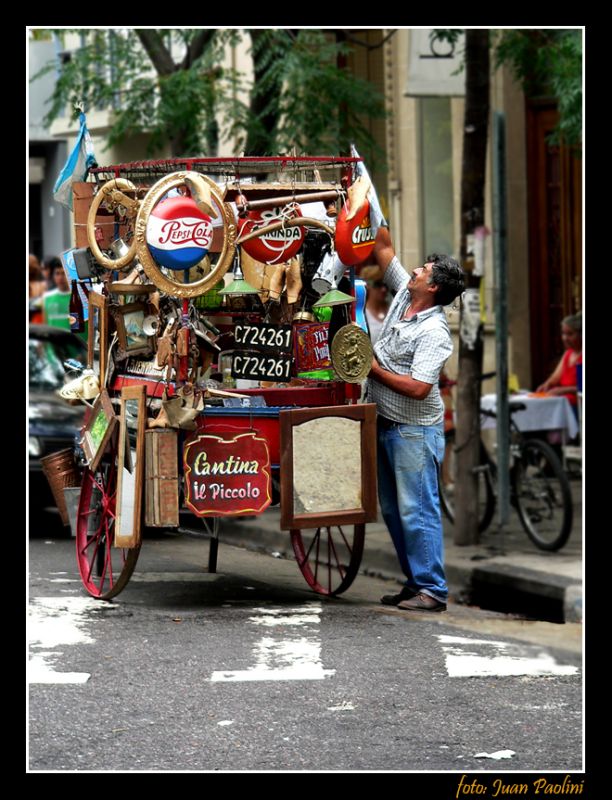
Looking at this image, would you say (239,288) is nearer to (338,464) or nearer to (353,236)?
(353,236)

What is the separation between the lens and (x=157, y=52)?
13.2m

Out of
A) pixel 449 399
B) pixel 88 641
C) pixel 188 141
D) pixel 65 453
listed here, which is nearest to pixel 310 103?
pixel 188 141

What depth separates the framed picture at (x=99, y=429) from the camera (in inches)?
307

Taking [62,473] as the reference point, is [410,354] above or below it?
above

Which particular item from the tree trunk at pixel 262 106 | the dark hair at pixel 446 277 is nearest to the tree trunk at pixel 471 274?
the tree trunk at pixel 262 106

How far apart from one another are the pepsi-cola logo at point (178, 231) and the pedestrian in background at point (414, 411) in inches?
46.0

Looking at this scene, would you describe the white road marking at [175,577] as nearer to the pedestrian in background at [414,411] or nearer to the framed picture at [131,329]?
the pedestrian in background at [414,411]

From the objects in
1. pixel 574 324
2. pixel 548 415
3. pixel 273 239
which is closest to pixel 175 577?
pixel 273 239

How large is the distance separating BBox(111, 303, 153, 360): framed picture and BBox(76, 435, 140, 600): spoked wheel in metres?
0.50

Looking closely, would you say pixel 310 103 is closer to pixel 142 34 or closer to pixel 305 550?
pixel 142 34

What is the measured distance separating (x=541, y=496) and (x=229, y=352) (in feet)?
12.2

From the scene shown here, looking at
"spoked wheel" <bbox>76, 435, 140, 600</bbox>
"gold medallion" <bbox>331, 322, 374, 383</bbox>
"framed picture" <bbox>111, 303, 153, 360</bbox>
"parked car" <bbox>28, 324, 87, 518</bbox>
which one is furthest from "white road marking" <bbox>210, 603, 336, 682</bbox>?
"parked car" <bbox>28, 324, 87, 518</bbox>

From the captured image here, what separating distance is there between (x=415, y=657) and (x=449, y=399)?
19.2 feet

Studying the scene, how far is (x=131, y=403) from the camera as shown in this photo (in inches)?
302
